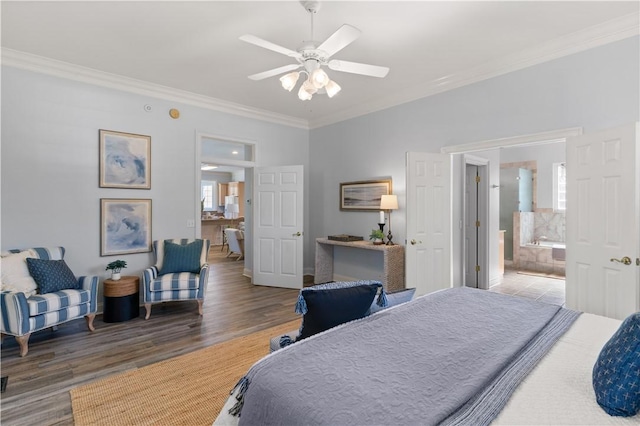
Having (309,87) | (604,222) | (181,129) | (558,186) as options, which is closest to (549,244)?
(558,186)

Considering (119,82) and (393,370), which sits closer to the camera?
(393,370)

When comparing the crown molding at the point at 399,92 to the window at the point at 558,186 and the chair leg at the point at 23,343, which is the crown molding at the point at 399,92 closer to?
the chair leg at the point at 23,343

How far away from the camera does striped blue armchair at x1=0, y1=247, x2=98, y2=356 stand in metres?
2.86

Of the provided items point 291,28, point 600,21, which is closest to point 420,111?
Result: point 600,21

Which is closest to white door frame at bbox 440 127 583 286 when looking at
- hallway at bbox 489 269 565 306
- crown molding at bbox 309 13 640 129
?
crown molding at bbox 309 13 640 129

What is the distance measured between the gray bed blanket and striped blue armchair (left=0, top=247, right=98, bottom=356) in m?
2.68

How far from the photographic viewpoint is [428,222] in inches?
166

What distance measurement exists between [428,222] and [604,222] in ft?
5.77

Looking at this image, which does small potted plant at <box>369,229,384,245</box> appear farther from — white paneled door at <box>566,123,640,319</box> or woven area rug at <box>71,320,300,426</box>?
woven area rug at <box>71,320,300,426</box>

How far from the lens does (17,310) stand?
283cm

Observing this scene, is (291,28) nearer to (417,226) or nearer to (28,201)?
(417,226)

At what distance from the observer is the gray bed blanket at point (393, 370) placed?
3.62ft

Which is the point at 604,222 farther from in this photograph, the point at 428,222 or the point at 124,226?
the point at 124,226

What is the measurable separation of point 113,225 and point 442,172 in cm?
429
